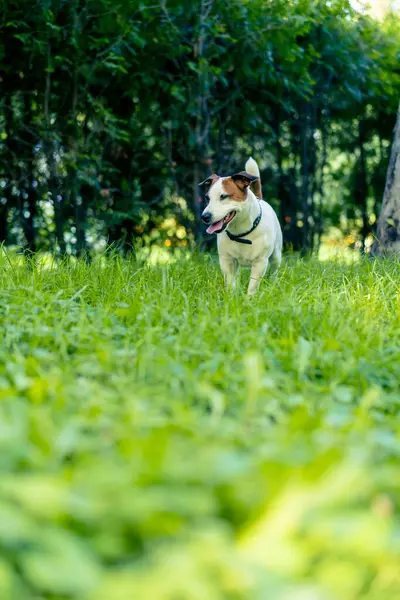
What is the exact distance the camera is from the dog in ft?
14.7

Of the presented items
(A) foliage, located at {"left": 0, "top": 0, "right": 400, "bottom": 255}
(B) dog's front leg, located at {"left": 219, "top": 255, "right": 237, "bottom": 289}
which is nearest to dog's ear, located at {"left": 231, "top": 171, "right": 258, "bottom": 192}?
(B) dog's front leg, located at {"left": 219, "top": 255, "right": 237, "bottom": 289}

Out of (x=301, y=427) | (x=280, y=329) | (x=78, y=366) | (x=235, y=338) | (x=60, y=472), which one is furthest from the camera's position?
(x=280, y=329)

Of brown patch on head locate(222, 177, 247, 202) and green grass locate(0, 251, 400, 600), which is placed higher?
brown patch on head locate(222, 177, 247, 202)

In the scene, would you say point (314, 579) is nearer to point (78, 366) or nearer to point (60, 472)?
point (60, 472)

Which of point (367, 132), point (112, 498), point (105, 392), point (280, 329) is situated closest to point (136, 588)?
point (112, 498)

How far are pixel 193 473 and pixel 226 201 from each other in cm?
328

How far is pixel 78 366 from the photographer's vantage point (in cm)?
255

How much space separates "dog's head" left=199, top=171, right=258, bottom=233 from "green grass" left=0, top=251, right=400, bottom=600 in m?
1.70

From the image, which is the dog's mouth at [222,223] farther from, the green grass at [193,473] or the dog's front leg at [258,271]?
the green grass at [193,473]

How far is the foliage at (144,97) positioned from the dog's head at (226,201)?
1742 mm

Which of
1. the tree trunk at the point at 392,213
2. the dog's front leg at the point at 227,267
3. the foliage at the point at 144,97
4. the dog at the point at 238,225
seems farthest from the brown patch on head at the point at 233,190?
the tree trunk at the point at 392,213

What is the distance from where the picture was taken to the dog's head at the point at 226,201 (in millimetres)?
4465

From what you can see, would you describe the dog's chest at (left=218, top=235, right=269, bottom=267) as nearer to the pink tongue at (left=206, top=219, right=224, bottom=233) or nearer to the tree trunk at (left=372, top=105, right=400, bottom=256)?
the pink tongue at (left=206, top=219, right=224, bottom=233)

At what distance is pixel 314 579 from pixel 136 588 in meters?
0.33
